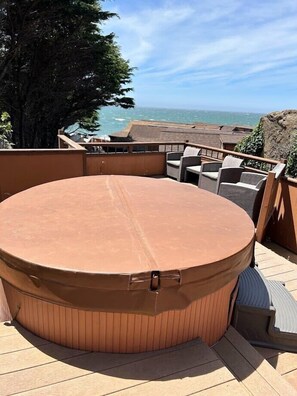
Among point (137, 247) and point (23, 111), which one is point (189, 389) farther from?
point (23, 111)

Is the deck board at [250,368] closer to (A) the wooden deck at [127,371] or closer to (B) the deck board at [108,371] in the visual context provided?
(A) the wooden deck at [127,371]

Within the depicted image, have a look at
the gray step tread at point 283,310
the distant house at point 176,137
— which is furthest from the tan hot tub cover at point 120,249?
the distant house at point 176,137

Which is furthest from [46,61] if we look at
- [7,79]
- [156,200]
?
[156,200]

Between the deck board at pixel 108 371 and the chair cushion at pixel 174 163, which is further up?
the chair cushion at pixel 174 163

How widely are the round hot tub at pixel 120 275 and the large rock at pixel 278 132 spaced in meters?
6.93

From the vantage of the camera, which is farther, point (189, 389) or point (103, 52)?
point (103, 52)

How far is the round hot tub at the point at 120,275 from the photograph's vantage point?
1.41 meters

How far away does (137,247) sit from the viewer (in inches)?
65.7

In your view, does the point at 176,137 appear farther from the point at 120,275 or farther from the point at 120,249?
the point at 120,275

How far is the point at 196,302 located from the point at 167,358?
319 mm

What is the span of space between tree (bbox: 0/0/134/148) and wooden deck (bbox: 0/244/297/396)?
12.5 metres

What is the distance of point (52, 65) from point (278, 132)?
1101 centimetres

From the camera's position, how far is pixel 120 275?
54.4 inches

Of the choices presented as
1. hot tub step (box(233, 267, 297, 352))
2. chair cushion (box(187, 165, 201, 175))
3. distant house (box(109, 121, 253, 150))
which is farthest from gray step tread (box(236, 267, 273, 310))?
distant house (box(109, 121, 253, 150))
